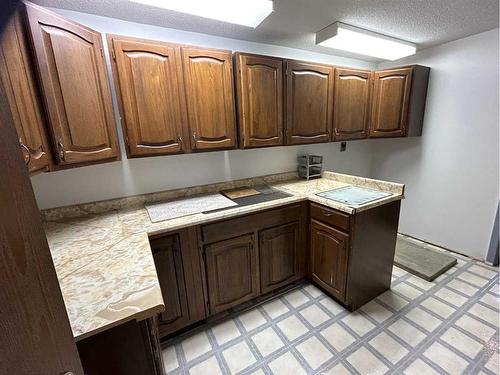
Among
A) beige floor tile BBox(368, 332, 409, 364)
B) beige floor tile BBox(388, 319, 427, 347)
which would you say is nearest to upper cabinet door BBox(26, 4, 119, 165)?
beige floor tile BBox(368, 332, 409, 364)

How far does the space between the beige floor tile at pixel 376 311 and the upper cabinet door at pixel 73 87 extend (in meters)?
2.19

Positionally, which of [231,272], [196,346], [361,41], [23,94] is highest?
[361,41]

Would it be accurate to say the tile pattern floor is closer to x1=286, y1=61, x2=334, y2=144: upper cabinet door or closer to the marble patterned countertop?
the marble patterned countertop

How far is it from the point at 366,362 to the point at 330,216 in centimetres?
93

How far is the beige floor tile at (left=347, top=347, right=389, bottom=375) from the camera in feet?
4.54

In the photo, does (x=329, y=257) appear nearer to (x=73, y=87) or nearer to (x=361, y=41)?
(x=361, y=41)

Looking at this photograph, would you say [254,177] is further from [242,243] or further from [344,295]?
[344,295]

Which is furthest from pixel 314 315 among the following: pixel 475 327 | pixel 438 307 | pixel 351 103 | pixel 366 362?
pixel 351 103

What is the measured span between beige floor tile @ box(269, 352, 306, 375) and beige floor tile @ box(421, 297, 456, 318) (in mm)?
1191

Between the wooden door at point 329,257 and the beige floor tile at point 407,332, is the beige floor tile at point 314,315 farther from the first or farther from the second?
the beige floor tile at point 407,332

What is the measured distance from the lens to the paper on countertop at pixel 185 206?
1.58 meters

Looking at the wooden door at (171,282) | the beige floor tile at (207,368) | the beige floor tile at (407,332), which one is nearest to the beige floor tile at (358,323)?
the beige floor tile at (407,332)

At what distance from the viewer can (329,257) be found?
186cm

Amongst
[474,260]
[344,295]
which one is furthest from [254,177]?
[474,260]
